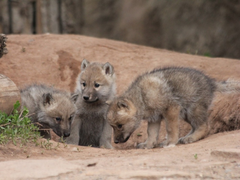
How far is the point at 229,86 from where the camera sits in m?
6.02

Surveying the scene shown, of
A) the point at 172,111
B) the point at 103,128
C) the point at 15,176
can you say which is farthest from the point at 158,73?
the point at 15,176

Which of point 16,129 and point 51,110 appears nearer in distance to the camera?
point 16,129

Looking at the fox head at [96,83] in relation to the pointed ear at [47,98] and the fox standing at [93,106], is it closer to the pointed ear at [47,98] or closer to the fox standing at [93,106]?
the fox standing at [93,106]

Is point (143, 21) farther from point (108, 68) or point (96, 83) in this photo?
point (96, 83)

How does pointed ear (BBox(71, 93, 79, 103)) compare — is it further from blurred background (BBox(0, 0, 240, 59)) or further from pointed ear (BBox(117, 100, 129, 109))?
blurred background (BBox(0, 0, 240, 59))

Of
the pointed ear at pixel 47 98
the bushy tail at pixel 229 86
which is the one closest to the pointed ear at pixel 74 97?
the pointed ear at pixel 47 98

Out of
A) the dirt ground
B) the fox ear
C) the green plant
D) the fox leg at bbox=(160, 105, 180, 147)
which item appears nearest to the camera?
the dirt ground

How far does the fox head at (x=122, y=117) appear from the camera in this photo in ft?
17.6

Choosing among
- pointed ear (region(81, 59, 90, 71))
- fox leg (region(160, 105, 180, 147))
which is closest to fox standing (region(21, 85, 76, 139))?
pointed ear (region(81, 59, 90, 71))

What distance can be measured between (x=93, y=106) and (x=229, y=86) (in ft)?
7.06

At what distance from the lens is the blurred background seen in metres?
11.5

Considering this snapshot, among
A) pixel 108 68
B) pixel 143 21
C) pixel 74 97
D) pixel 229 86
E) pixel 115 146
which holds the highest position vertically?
pixel 143 21

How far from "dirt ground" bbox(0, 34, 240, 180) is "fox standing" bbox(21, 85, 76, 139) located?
0.74 meters

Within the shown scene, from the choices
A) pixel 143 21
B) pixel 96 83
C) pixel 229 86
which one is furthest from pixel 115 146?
pixel 143 21
